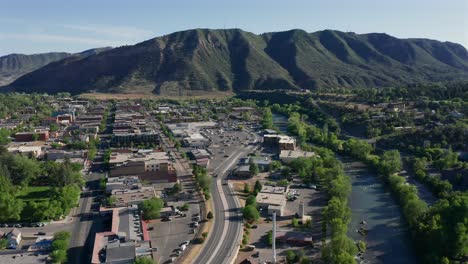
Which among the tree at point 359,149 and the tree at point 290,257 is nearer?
the tree at point 290,257

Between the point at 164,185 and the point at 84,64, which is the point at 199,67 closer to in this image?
the point at 84,64

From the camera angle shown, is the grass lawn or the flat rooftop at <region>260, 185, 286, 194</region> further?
the grass lawn

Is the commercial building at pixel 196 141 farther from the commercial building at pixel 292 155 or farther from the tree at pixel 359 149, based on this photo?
the tree at pixel 359 149

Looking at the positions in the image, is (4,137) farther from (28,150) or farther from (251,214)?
(251,214)

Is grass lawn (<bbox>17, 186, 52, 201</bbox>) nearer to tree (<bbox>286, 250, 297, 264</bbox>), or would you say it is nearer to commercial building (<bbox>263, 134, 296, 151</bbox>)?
tree (<bbox>286, 250, 297, 264</bbox>)

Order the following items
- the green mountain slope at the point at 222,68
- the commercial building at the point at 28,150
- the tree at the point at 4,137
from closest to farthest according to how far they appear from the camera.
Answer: the commercial building at the point at 28,150, the tree at the point at 4,137, the green mountain slope at the point at 222,68

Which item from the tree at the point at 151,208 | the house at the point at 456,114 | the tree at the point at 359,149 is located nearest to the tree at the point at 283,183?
the tree at the point at 151,208

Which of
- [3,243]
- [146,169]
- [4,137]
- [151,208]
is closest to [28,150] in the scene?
[4,137]

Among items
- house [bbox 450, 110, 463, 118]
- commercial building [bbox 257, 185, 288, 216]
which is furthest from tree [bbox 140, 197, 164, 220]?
house [bbox 450, 110, 463, 118]
